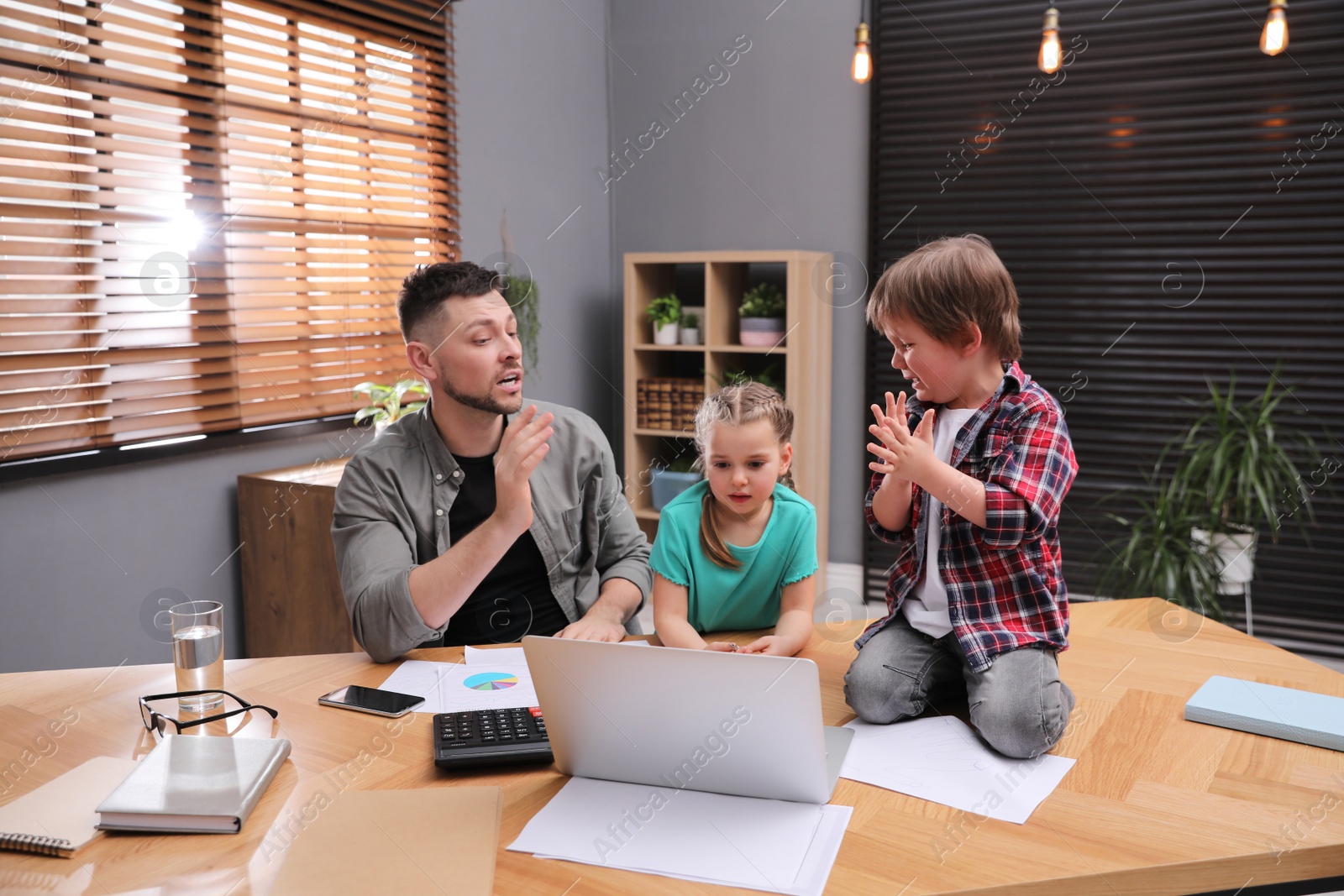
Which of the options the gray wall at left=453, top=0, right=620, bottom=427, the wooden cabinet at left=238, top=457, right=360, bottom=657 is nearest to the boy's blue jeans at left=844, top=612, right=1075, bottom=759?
the wooden cabinet at left=238, top=457, right=360, bottom=657

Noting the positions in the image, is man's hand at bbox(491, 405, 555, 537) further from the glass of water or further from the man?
the glass of water

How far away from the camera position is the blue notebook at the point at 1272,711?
118 centimetres

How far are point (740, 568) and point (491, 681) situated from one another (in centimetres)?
46

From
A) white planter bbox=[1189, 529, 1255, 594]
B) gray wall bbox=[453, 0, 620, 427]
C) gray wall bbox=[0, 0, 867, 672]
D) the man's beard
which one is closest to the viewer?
the man's beard

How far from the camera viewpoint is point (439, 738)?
1.16 meters

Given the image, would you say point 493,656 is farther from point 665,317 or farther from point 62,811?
point 665,317

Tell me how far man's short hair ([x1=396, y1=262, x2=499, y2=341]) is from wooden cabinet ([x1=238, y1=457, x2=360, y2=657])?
986 mm

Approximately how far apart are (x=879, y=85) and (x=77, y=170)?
2973mm

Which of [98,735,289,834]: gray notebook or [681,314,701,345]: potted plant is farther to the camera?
[681,314,701,345]: potted plant

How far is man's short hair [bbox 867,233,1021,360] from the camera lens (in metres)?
1.38

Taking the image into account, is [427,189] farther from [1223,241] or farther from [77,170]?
[1223,241]

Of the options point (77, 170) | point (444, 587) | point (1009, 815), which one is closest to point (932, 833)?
point (1009, 815)

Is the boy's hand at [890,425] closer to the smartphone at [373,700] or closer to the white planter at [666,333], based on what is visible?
the smartphone at [373,700]

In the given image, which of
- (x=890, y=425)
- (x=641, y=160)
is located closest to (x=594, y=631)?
(x=890, y=425)
